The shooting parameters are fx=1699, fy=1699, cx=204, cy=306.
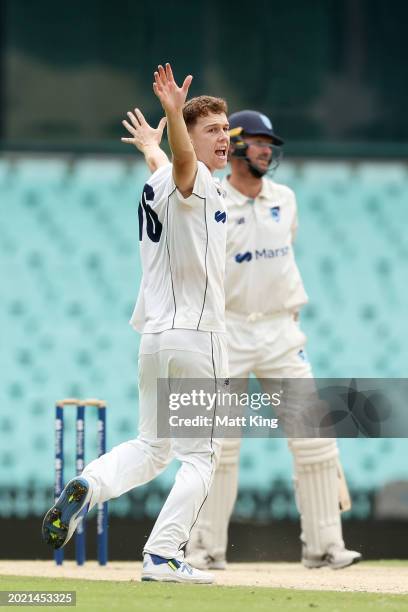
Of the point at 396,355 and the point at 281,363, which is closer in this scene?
the point at 281,363

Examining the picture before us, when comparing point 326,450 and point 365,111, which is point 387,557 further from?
point 365,111

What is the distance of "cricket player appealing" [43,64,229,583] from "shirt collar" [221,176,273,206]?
1255 millimetres

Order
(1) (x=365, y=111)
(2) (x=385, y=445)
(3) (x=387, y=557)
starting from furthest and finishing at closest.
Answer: (1) (x=365, y=111)
(2) (x=385, y=445)
(3) (x=387, y=557)

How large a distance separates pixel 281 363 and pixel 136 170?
9.57 feet

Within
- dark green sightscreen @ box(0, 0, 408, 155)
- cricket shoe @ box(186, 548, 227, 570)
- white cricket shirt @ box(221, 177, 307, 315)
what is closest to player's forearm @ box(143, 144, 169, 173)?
white cricket shirt @ box(221, 177, 307, 315)

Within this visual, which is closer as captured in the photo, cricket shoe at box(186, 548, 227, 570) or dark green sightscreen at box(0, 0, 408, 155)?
cricket shoe at box(186, 548, 227, 570)

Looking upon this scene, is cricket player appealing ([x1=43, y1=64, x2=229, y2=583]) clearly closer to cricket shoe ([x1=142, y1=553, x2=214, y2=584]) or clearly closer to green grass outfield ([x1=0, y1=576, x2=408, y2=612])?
cricket shoe ([x1=142, y1=553, x2=214, y2=584])

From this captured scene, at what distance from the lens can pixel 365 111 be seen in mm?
9875

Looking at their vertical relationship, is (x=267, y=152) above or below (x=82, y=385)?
above

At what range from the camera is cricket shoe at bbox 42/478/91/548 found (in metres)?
5.53


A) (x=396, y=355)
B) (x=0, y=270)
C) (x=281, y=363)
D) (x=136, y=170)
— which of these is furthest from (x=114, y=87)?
(x=281, y=363)

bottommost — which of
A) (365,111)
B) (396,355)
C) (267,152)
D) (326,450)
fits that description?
(326,450)

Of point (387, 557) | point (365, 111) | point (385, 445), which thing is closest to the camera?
point (387, 557)

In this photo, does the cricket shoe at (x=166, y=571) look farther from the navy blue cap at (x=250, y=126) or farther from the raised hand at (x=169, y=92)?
the navy blue cap at (x=250, y=126)
